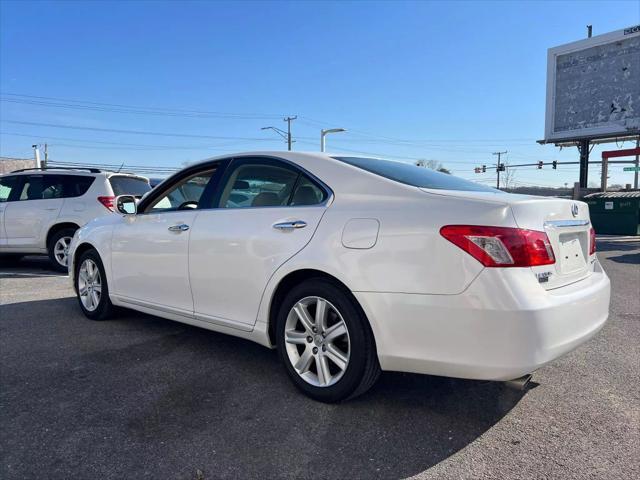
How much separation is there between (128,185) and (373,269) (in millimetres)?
6955

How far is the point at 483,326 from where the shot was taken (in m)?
2.42

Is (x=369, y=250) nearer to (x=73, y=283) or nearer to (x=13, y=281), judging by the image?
(x=73, y=283)

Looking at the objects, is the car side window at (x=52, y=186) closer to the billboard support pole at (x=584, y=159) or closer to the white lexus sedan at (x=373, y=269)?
the white lexus sedan at (x=373, y=269)

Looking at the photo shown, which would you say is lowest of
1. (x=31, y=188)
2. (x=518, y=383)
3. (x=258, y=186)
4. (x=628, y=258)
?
(x=628, y=258)

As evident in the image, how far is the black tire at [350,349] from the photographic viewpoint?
9.18 ft

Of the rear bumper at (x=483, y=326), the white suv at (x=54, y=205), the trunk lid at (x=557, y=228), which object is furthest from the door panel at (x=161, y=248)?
the white suv at (x=54, y=205)

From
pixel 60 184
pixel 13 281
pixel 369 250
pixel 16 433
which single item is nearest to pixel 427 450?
pixel 369 250

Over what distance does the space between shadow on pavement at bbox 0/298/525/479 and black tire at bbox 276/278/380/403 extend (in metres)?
0.11

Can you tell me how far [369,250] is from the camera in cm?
276

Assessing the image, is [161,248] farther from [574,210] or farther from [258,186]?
[574,210]

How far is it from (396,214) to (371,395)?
1234mm

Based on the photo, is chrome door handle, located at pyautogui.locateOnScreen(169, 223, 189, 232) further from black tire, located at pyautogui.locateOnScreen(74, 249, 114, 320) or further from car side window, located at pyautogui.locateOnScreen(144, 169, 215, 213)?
black tire, located at pyautogui.locateOnScreen(74, 249, 114, 320)

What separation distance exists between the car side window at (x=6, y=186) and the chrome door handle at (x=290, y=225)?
7624mm

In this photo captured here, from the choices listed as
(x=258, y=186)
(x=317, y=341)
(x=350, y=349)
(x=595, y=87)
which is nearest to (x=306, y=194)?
(x=258, y=186)
